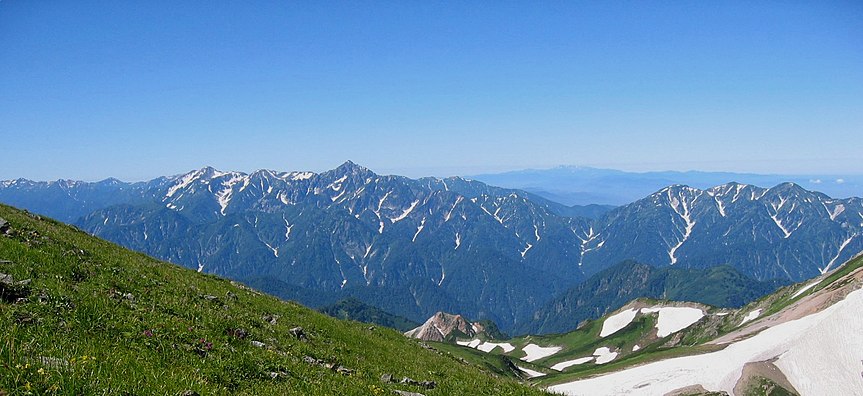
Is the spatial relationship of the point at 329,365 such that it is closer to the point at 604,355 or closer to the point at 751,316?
the point at 751,316

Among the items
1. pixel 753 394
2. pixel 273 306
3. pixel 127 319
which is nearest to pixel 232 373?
pixel 127 319

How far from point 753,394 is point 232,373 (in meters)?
86.8

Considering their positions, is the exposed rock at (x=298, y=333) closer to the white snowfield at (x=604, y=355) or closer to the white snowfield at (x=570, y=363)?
the white snowfield at (x=604, y=355)

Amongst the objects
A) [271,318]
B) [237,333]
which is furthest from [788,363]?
[237,333]

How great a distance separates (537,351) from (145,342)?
186 meters

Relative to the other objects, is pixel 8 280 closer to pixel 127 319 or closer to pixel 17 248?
pixel 127 319

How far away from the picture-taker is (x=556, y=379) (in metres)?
108

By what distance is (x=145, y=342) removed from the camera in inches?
500

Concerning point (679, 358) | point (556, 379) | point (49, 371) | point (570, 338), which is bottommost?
point (570, 338)

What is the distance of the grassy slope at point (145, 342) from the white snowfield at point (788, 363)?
252 ft

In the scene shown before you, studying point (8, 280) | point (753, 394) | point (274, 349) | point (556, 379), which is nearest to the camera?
point (8, 280)

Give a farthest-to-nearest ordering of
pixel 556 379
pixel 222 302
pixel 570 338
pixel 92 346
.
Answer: pixel 570 338
pixel 556 379
pixel 222 302
pixel 92 346

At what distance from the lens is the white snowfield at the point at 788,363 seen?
7569 cm

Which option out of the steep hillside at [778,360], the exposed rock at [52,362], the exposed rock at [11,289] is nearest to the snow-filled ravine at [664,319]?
the steep hillside at [778,360]
